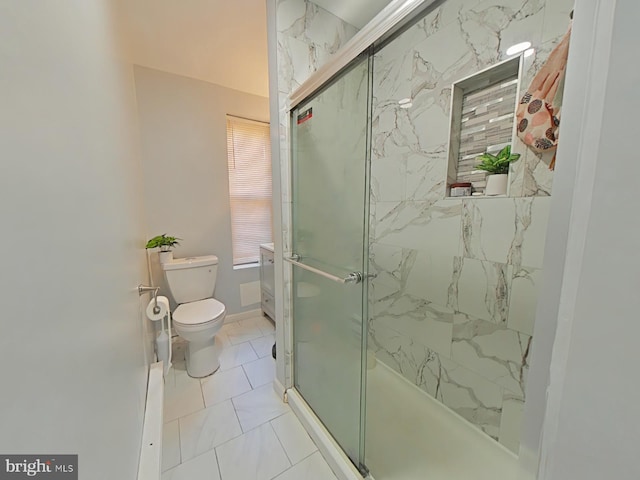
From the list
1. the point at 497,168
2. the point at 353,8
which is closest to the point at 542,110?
the point at 497,168

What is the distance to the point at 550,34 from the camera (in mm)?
989

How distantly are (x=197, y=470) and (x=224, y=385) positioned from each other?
0.59 metres

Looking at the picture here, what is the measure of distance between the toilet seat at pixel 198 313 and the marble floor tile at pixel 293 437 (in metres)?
0.85

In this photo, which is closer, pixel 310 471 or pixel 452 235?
pixel 310 471

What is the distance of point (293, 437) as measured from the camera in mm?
1354

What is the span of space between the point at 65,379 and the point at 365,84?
128cm

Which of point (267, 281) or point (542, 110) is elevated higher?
point (542, 110)

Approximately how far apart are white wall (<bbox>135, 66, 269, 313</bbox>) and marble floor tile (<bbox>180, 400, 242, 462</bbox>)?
1.20 m

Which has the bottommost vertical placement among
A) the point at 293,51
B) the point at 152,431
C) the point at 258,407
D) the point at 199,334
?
the point at 258,407

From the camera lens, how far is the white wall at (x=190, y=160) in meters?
2.09

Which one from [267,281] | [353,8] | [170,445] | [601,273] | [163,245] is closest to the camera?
[601,273]

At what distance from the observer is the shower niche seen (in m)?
1.18

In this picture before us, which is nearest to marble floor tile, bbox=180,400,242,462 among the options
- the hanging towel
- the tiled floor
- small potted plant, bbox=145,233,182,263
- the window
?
the tiled floor

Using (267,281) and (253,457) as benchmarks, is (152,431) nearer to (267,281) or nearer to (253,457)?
(253,457)
